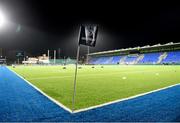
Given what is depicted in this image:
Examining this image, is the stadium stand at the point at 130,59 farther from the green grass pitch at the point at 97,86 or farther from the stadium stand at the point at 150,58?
the green grass pitch at the point at 97,86

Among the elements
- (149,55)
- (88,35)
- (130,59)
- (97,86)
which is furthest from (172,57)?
(88,35)

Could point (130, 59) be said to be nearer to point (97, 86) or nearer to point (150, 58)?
point (150, 58)

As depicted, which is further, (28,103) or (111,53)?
(111,53)

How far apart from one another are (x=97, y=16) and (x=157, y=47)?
43526mm

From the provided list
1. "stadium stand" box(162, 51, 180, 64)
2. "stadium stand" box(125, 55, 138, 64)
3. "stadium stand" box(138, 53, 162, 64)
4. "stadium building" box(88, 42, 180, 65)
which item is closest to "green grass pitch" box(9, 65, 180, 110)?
"stadium stand" box(162, 51, 180, 64)

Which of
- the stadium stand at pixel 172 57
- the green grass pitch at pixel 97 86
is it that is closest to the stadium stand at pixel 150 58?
the stadium stand at pixel 172 57

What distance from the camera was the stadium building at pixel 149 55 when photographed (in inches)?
2237

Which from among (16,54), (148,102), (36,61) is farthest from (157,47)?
(148,102)

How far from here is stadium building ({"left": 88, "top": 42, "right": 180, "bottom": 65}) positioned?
186ft

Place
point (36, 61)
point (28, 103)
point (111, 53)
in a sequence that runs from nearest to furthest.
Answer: point (28, 103), point (36, 61), point (111, 53)

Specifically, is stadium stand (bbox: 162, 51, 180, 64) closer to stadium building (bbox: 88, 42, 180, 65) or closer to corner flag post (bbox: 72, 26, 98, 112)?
stadium building (bbox: 88, 42, 180, 65)

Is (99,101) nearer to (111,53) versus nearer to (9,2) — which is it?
(9,2)

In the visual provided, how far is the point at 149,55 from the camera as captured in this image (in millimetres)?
65938

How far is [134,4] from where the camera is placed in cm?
2173
